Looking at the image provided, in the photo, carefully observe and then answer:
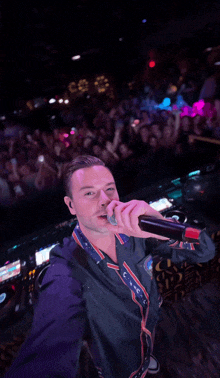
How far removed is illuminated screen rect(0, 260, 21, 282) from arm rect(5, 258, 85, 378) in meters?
0.81

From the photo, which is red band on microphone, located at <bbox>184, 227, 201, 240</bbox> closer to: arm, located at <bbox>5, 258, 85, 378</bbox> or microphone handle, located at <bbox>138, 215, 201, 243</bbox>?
microphone handle, located at <bbox>138, 215, 201, 243</bbox>

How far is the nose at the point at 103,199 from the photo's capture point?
1.00m

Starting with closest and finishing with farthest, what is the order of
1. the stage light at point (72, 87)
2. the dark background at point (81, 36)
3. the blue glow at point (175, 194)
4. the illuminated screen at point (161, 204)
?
the dark background at point (81, 36) → the illuminated screen at point (161, 204) → the blue glow at point (175, 194) → the stage light at point (72, 87)

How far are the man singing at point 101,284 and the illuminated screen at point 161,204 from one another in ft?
2.56

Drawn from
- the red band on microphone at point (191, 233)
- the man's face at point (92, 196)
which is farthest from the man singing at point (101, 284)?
the red band on microphone at point (191, 233)

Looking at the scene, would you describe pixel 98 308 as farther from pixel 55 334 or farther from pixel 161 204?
pixel 161 204

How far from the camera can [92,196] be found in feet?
3.40

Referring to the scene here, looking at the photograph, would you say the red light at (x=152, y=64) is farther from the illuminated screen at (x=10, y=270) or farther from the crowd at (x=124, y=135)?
the illuminated screen at (x=10, y=270)

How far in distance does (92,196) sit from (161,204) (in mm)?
1251

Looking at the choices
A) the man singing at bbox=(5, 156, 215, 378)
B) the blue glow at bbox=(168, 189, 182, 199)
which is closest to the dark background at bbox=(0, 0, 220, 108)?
the man singing at bbox=(5, 156, 215, 378)

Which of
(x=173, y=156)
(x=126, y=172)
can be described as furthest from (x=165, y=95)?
(x=126, y=172)

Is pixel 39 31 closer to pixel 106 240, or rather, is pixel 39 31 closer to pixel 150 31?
pixel 150 31

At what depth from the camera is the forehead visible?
106 centimetres

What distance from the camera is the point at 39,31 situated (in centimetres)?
158
